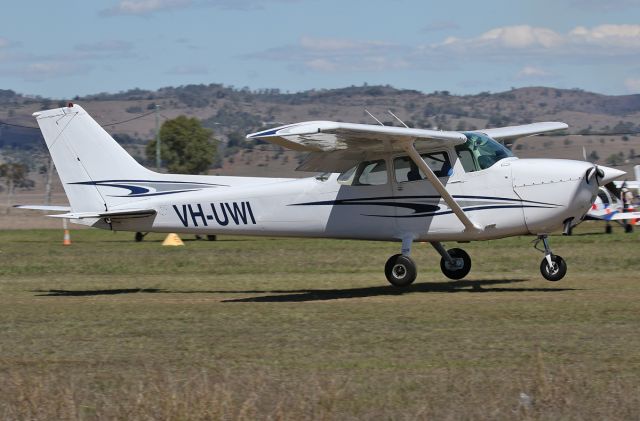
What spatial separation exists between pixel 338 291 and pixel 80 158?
5.00 m

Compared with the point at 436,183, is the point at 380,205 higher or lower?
lower

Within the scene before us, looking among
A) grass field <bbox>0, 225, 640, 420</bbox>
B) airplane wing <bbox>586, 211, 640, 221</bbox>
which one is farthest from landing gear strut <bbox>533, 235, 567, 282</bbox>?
airplane wing <bbox>586, 211, 640, 221</bbox>

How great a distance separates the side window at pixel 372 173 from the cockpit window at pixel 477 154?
1.22 m

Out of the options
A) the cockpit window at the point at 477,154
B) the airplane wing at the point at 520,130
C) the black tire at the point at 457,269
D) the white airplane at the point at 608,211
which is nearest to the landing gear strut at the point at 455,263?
the black tire at the point at 457,269

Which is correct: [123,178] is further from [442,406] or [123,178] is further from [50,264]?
[442,406]

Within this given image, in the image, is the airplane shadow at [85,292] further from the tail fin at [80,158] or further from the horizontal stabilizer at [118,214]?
the tail fin at [80,158]

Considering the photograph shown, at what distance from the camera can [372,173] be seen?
649 inches

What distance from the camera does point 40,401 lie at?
25.2ft

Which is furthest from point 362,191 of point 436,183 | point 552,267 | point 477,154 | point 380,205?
point 552,267

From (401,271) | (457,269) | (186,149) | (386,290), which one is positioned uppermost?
(186,149)

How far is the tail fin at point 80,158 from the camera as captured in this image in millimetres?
17703

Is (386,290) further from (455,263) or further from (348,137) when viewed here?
(348,137)

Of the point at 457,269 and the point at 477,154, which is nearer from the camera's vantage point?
the point at 477,154

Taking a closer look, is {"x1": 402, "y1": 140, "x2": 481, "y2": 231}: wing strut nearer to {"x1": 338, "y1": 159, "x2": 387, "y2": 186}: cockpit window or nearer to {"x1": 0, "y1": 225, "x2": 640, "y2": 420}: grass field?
{"x1": 338, "y1": 159, "x2": 387, "y2": 186}: cockpit window
